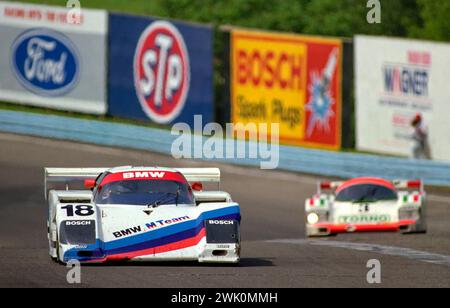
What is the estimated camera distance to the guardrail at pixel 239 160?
2875 centimetres

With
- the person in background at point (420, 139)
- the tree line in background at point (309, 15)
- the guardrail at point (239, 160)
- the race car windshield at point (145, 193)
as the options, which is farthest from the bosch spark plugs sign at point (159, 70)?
the race car windshield at point (145, 193)

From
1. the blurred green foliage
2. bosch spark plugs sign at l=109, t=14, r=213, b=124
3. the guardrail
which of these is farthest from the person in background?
the blurred green foliage

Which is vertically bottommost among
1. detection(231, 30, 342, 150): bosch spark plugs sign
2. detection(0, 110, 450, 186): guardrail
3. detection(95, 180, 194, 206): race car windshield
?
detection(95, 180, 194, 206): race car windshield

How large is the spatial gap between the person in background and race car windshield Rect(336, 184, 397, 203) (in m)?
5.99

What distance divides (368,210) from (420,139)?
262 inches

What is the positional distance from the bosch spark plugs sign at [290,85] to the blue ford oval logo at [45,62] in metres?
4.76

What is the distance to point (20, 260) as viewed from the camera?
1664 cm

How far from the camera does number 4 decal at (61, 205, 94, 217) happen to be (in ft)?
53.6

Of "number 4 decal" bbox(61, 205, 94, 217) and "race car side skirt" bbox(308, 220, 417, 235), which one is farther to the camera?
"race car side skirt" bbox(308, 220, 417, 235)

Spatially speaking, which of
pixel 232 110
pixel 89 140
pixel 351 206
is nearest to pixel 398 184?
pixel 351 206

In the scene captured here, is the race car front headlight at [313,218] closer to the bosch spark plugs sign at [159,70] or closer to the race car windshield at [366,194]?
the race car windshield at [366,194]

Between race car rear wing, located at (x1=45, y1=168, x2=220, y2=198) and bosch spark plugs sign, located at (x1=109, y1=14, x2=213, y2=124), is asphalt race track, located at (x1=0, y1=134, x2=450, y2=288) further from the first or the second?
bosch spark plugs sign, located at (x1=109, y1=14, x2=213, y2=124)

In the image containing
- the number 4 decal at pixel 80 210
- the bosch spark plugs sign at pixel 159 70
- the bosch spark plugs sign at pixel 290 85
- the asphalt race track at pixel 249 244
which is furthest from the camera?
the bosch spark plugs sign at pixel 159 70
